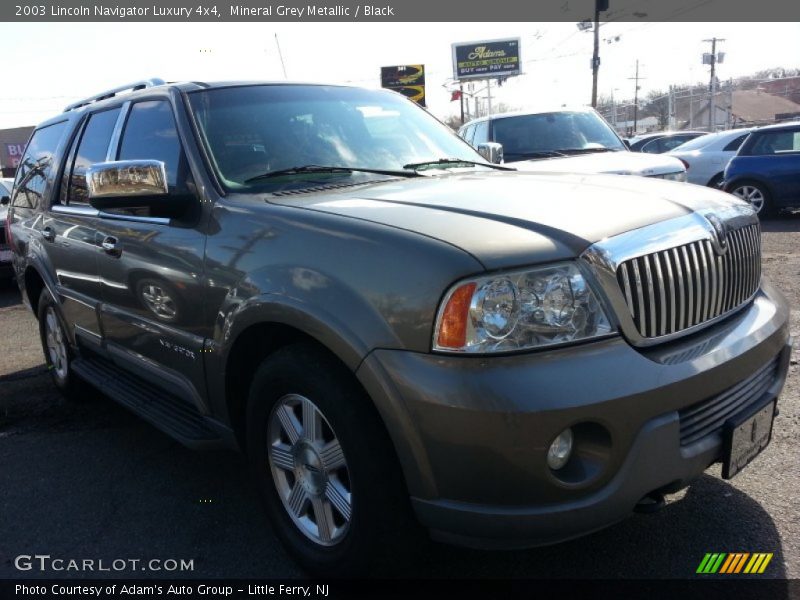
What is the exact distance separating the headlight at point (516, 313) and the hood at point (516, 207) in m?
0.06

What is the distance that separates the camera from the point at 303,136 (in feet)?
11.0

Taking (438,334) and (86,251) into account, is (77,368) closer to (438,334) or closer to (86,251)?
(86,251)

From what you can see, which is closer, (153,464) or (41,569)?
(41,569)

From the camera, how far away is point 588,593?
2471 millimetres

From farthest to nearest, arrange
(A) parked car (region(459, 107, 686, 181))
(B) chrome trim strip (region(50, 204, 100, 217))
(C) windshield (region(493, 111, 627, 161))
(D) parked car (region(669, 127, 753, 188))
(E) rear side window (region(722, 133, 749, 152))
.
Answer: (E) rear side window (region(722, 133, 749, 152)) < (D) parked car (region(669, 127, 753, 188)) < (C) windshield (region(493, 111, 627, 161)) < (A) parked car (region(459, 107, 686, 181)) < (B) chrome trim strip (region(50, 204, 100, 217))

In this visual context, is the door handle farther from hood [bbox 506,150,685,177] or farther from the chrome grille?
hood [bbox 506,150,685,177]

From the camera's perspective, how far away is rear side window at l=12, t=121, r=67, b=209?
15.7 ft

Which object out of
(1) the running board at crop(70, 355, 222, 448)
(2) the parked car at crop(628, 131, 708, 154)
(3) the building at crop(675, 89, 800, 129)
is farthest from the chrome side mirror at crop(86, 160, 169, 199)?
(3) the building at crop(675, 89, 800, 129)

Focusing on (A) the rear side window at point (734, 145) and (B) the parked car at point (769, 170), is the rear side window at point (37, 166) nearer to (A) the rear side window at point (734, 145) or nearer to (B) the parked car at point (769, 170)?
(B) the parked car at point (769, 170)

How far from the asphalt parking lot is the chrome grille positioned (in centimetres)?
92

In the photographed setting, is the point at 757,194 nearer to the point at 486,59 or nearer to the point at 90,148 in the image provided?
the point at 90,148

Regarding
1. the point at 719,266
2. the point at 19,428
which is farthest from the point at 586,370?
the point at 19,428

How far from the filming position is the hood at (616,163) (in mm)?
7152

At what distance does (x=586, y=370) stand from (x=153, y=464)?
2734 mm
